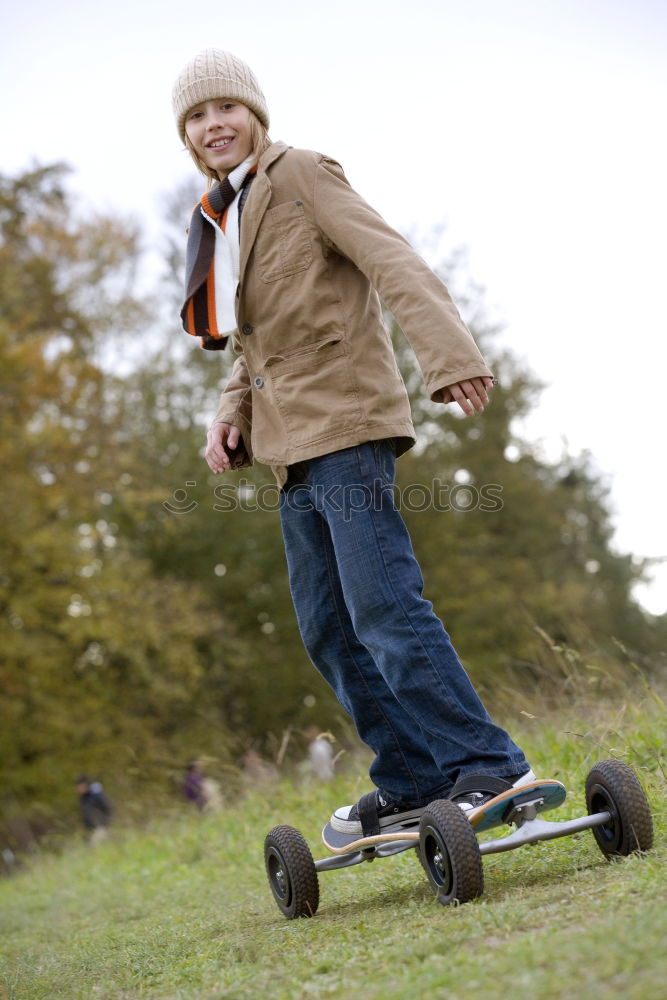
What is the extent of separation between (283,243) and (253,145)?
0.40 m

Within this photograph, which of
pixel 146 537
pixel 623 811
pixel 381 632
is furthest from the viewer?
pixel 146 537

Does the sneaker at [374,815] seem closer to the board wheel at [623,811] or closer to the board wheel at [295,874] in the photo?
the board wheel at [295,874]

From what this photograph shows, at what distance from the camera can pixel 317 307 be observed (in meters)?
2.83

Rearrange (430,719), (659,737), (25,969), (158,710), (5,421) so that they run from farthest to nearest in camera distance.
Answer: (158,710)
(5,421)
(659,737)
(25,969)
(430,719)

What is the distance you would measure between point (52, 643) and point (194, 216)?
49.7 ft

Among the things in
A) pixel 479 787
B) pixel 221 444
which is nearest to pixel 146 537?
pixel 221 444

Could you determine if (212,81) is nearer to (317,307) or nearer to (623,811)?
(317,307)

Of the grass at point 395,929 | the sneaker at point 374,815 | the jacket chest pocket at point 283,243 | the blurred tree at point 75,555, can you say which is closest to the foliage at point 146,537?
the blurred tree at point 75,555

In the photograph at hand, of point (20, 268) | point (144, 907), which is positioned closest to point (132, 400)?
point (20, 268)

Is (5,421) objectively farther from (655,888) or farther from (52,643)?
(655,888)

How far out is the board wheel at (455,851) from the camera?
2209 mm

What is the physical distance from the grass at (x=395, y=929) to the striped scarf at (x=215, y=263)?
1618mm

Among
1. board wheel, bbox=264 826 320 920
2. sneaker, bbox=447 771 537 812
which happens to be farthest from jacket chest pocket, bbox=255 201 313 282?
board wheel, bbox=264 826 320 920

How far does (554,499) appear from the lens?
87.0ft
